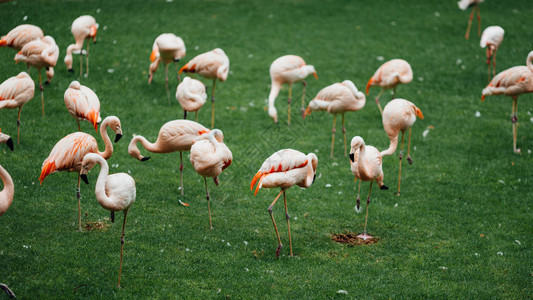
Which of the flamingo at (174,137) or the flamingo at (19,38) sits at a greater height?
the flamingo at (19,38)

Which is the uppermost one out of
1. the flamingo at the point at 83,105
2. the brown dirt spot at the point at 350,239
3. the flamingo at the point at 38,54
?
the flamingo at the point at 38,54

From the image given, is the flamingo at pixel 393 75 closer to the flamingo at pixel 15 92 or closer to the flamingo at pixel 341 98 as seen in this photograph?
the flamingo at pixel 341 98

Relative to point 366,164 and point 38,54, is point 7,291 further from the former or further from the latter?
point 38,54

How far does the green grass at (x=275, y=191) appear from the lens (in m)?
5.82

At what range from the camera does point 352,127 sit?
1043 centimetres

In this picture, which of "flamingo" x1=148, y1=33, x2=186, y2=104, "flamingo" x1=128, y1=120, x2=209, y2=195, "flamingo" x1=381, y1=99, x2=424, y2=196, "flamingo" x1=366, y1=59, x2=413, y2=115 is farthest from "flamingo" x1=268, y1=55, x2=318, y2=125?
"flamingo" x1=128, y1=120, x2=209, y2=195

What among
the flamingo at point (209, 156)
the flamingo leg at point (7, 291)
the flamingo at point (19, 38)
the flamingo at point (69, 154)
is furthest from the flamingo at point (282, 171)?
the flamingo at point (19, 38)

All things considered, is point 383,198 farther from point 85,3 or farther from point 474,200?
point 85,3

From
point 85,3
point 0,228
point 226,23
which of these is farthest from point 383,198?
point 85,3

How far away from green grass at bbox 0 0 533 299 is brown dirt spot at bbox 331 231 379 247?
0.13 m

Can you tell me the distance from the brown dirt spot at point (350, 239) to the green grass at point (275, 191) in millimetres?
134

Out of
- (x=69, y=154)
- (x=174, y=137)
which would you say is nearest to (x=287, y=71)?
(x=174, y=137)

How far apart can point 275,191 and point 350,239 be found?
169 centimetres

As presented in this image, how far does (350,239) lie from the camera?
6.90 meters
